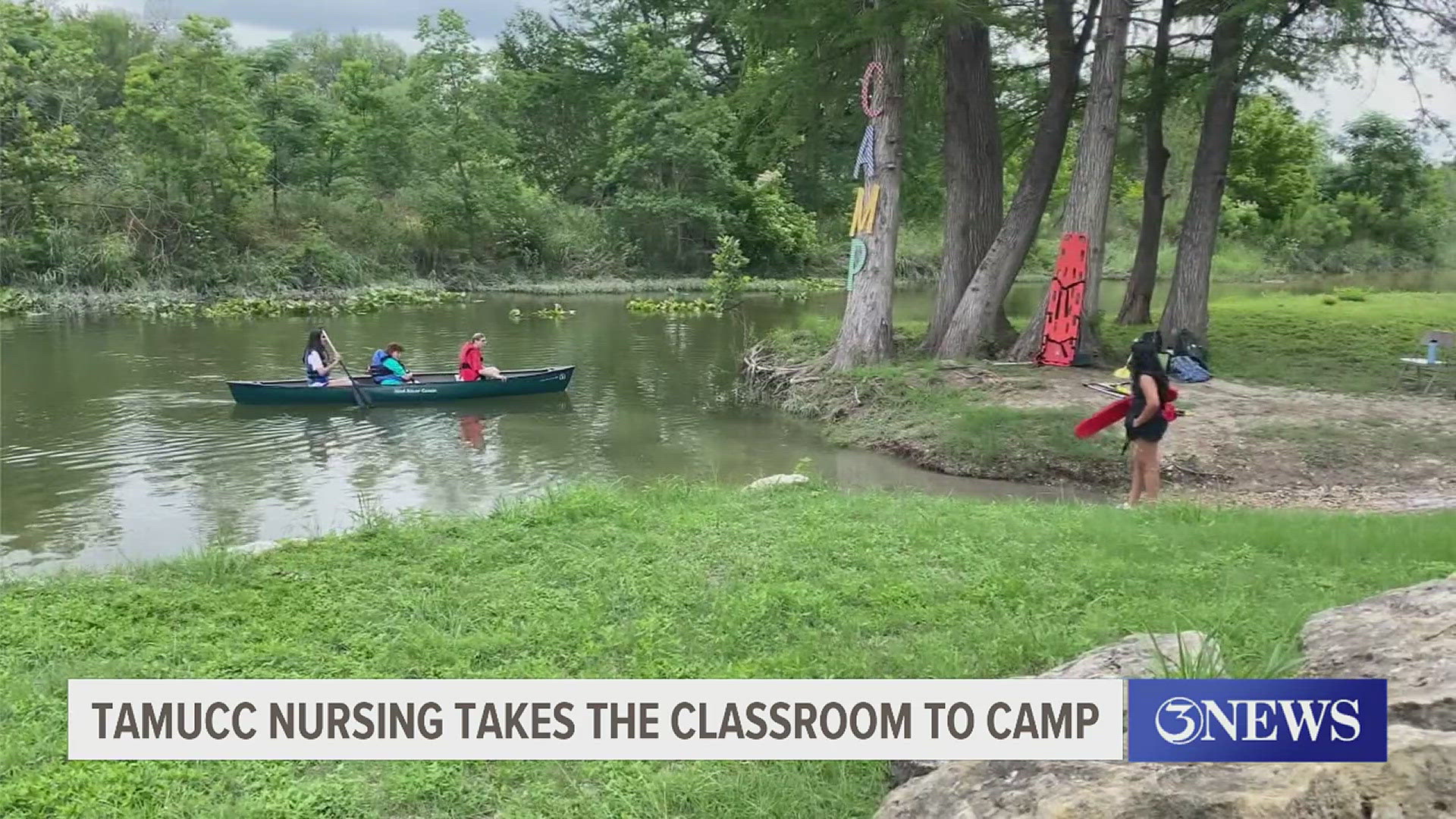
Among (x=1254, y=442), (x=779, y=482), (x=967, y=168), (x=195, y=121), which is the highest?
(x=195, y=121)

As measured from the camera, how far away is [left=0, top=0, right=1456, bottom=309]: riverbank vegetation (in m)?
30.7

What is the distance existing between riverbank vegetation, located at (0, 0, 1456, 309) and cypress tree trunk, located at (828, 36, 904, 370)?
400 centimetres

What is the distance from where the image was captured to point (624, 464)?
39.5ft

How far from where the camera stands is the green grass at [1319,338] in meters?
15.0

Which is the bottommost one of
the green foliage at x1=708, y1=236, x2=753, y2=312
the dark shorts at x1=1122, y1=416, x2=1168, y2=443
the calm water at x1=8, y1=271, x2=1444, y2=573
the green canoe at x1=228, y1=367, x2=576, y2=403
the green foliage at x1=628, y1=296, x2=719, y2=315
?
the calm water at x1=8, y1=271, x2=1444, y2=573

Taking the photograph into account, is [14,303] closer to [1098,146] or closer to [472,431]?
[472,431]

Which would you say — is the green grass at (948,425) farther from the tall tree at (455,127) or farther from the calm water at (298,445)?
the tall tree at (455,127)

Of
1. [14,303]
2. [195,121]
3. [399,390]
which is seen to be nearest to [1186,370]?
[399,390]

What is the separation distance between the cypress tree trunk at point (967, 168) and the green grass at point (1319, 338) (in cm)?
257

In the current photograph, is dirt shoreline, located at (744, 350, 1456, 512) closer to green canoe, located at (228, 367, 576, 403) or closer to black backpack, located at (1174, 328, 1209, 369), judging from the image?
black backpack, located at (1174, 328, 1209, 369)

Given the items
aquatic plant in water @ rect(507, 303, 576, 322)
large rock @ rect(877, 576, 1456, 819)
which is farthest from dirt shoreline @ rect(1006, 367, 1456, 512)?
aquatic plant in water @ rect(507, 303, 576, 322)

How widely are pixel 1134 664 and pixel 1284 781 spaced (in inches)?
38.1

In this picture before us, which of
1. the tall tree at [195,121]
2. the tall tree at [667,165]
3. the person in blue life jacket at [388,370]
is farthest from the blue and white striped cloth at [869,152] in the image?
the tall tree at [195,121]

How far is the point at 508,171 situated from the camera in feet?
142
